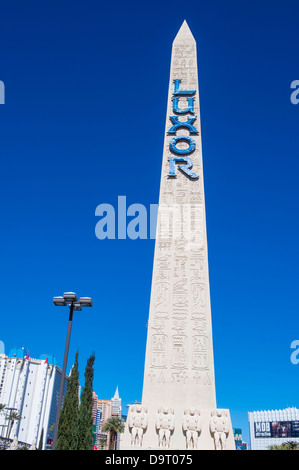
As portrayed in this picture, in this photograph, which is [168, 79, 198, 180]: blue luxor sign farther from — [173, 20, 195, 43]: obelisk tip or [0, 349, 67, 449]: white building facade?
[0, 349, 67, 449]: white building facade

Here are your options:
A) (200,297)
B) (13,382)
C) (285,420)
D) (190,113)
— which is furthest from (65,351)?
(285,420)

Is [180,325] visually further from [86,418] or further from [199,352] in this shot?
[86,418]

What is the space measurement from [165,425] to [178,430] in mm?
591

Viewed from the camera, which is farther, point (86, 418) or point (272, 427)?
point (272, 427)

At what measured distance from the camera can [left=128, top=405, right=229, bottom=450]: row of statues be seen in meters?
14.4

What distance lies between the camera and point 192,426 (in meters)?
14.5

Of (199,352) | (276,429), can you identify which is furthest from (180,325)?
(276,429)

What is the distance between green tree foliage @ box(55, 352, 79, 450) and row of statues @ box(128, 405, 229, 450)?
716cm

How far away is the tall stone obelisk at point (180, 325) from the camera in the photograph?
577 inches

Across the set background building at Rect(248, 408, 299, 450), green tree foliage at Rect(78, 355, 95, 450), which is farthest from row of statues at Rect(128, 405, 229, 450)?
background building at Rect(248, 408, 299, 450)

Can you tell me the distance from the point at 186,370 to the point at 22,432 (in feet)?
332

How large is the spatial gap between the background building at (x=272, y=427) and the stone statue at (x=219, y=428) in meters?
126
